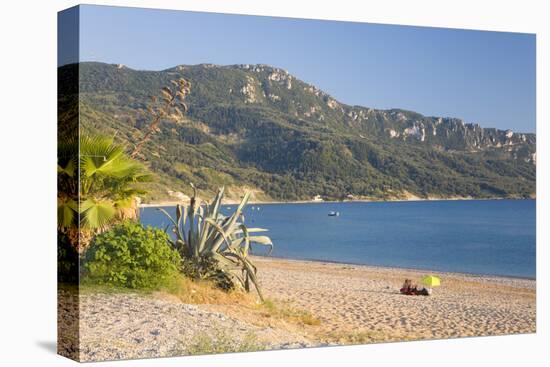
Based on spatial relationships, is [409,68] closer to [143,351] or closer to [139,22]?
[139,22]

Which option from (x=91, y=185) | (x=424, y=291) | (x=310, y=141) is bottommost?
(x=424, y=291)

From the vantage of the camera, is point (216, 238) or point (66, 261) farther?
point (216, 238)

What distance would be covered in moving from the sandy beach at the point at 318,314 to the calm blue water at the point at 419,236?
0.26m

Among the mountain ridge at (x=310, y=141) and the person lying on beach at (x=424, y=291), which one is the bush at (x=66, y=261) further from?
the person lying on beach at (x=424, y=291)

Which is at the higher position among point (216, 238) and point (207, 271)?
point (216, 238)

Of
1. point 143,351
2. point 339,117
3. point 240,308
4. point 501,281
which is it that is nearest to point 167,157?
point 339,117

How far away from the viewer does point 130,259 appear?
400 inches

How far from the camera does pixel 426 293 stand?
12.7m

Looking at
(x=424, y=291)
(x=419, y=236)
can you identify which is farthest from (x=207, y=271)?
(x=419, y=236)

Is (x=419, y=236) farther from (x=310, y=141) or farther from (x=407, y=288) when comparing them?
(x=310, y=141)

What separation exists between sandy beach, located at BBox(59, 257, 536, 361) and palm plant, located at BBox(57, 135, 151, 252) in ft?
2.28

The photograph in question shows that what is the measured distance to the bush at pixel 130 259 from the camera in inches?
392

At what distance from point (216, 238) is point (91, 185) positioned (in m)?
1.67

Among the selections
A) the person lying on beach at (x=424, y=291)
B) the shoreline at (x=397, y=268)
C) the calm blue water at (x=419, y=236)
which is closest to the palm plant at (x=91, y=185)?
the calm blue water at (x=419, y=236)
